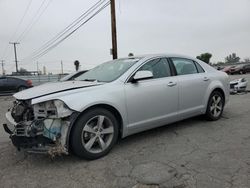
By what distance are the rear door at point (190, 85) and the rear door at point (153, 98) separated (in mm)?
197

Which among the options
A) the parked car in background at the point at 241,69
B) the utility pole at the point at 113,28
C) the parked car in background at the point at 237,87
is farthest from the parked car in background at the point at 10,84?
the parked car in background at the point at 241,69

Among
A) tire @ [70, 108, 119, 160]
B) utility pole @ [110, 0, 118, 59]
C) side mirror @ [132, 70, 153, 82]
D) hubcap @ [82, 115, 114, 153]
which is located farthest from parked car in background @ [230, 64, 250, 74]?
hubcap @ [82, 115, 114, 153]

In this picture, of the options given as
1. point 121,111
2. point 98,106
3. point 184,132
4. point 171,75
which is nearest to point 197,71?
point 171,75

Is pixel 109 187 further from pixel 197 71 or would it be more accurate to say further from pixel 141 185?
pixel 197 71

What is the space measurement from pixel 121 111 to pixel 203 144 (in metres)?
1.42

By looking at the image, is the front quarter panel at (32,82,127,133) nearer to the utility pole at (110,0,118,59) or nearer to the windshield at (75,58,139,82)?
the windshield at (75,58,139,82)

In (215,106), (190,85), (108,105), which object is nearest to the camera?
(108,105)

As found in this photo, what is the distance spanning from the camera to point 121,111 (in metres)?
4.04

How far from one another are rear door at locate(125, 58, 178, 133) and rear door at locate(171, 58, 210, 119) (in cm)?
20

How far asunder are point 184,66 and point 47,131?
3.01 m

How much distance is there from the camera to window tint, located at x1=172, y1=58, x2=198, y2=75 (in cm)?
511

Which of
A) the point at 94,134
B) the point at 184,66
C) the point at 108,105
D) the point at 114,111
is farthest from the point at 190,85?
the point at 94,134

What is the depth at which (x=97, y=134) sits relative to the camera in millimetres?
3795

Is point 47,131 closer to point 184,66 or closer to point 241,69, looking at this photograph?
point 184,66
